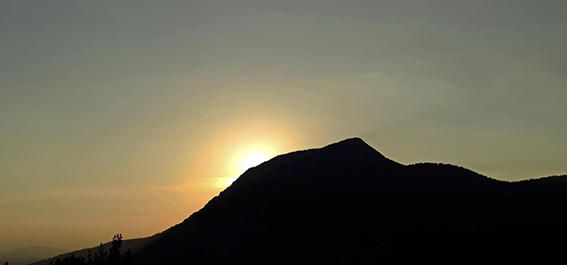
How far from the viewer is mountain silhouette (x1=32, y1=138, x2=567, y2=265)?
93.1 m

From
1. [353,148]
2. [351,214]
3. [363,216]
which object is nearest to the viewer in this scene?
[363,216]

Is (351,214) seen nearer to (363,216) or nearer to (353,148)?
(363,216)

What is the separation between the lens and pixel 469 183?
155 m

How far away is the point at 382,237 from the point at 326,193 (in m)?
46.4

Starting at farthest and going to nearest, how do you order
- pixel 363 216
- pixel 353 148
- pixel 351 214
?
pixel 353 148 < pixel 351 214 < pixel 363 216

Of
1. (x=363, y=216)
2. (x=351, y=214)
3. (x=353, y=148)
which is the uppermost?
(x=353, y=148)

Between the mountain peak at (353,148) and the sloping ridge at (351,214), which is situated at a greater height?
the mountain peak at (353,148)

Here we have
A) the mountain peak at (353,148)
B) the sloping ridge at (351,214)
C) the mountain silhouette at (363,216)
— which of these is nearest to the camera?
the mountain silhouette at (363,216)

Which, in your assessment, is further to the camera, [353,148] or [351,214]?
[353,148]

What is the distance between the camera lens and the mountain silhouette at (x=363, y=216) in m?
93.1

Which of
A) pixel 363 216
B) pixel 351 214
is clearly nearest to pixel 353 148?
pixel 351 214

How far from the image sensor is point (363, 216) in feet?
438

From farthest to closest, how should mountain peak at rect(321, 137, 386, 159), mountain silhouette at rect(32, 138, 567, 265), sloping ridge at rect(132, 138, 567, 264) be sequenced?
1. mountain peak at rect(321, 137, 386, 159)
2. sloping ridge at rect(132, 138, 567, 264)
3. mountain silhouette at rect(32, 138, 567, 265)

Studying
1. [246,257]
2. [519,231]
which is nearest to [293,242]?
[246,257]
